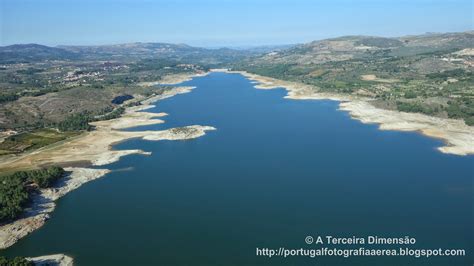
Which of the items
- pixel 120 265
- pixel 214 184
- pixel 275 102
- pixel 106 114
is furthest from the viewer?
pixel 275 102

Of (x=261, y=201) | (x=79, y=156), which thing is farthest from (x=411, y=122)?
(x=79, y=156)

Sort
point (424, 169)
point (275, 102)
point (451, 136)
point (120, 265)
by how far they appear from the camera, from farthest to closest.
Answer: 1. point (275, 102)
2. point (451, 136)
3. point (424, 169)
4. point (120, 265)

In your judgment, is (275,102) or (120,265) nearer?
(120,265)

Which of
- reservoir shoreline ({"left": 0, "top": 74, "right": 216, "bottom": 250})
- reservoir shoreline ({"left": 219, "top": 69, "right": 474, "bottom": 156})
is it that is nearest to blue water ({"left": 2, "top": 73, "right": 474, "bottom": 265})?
reservoir shoreline ({"left": 0, "top": 74, "right": 216, "bottom": 250})

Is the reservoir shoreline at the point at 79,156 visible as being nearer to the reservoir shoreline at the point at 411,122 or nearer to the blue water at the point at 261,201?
the blue water at the point at 261,201

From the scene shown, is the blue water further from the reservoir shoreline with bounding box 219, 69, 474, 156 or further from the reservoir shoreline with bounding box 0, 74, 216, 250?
the reservoir shoreline with bounding box 219, 69, 474, 156

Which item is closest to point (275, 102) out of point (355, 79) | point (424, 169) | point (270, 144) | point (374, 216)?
point (355, 79)

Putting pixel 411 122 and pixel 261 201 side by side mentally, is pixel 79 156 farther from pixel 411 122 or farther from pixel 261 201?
pixel 411 122

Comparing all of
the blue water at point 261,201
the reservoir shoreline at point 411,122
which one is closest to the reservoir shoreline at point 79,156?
the blue water at point 261,201

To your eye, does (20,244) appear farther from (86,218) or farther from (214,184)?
(214,184)
